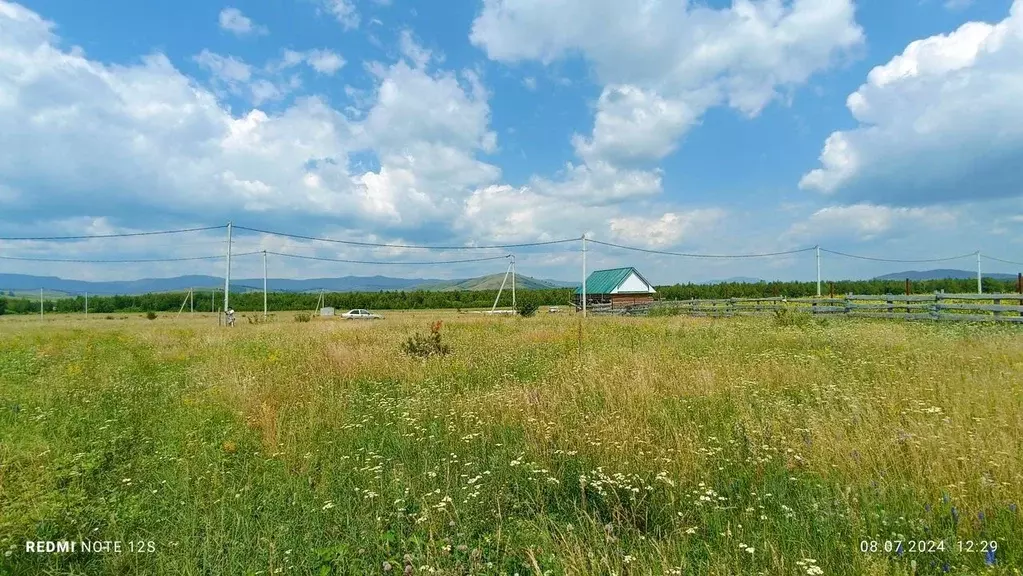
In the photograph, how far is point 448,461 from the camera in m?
4.67

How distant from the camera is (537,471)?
4035 mm

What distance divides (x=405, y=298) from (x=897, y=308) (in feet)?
260

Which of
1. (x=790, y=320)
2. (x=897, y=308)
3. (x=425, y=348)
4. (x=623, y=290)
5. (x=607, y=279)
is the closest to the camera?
(x=425, y=348)

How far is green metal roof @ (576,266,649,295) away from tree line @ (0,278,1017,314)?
1394cm

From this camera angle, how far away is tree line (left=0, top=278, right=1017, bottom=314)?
76.8 meters

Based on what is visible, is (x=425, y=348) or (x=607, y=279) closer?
(x=425, y=348)

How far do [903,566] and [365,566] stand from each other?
10.5 ft

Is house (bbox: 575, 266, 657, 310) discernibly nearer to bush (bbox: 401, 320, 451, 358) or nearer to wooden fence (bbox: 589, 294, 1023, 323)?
wooden fence (bbox: 589, 294, 1023, 323)

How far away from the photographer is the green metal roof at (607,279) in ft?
177

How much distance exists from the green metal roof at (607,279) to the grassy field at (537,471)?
45.6 meters

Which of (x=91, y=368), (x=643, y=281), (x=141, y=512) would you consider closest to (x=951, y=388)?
(x=141, y=512)

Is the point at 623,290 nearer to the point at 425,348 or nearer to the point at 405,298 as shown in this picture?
the point at 425,348

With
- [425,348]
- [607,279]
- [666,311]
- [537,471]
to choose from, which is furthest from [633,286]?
[537,471]

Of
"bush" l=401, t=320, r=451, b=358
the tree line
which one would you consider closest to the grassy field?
"bush" l=401, t=320, r=451, b=358
